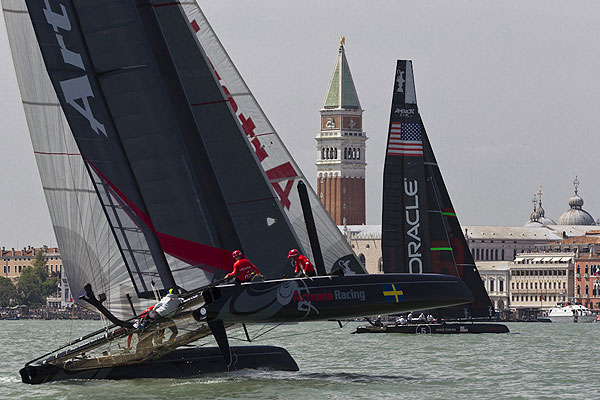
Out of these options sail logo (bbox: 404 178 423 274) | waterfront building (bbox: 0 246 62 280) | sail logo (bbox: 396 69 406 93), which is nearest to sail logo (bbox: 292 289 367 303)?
sail logo (bbox: 404 178 423 274)

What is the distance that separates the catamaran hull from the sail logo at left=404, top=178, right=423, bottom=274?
17.4 metres

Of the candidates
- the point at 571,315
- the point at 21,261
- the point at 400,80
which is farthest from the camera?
the point at 21,261

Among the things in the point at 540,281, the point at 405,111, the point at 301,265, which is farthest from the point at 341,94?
the point at 301,265

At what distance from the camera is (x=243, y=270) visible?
13867 mm

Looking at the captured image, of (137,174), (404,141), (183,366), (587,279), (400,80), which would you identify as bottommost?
(183,366)

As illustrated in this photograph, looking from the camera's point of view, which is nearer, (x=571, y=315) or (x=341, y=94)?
(x=571, y=315)

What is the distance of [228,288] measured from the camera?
1366cm

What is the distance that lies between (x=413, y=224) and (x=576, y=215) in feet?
353

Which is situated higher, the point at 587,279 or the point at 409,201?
the point at 587,279

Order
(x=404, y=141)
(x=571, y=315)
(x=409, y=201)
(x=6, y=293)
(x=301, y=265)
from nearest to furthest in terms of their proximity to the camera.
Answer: (x=301, y=265), (x=409, y=201), (x=404, y=141), (x=571, y=315), (x=6, y=293)

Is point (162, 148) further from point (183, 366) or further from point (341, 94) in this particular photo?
point (341, 94)

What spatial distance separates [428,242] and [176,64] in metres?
17.6

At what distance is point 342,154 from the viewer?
126312 mm

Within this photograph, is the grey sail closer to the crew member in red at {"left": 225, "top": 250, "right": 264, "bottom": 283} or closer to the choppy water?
the choppy water
